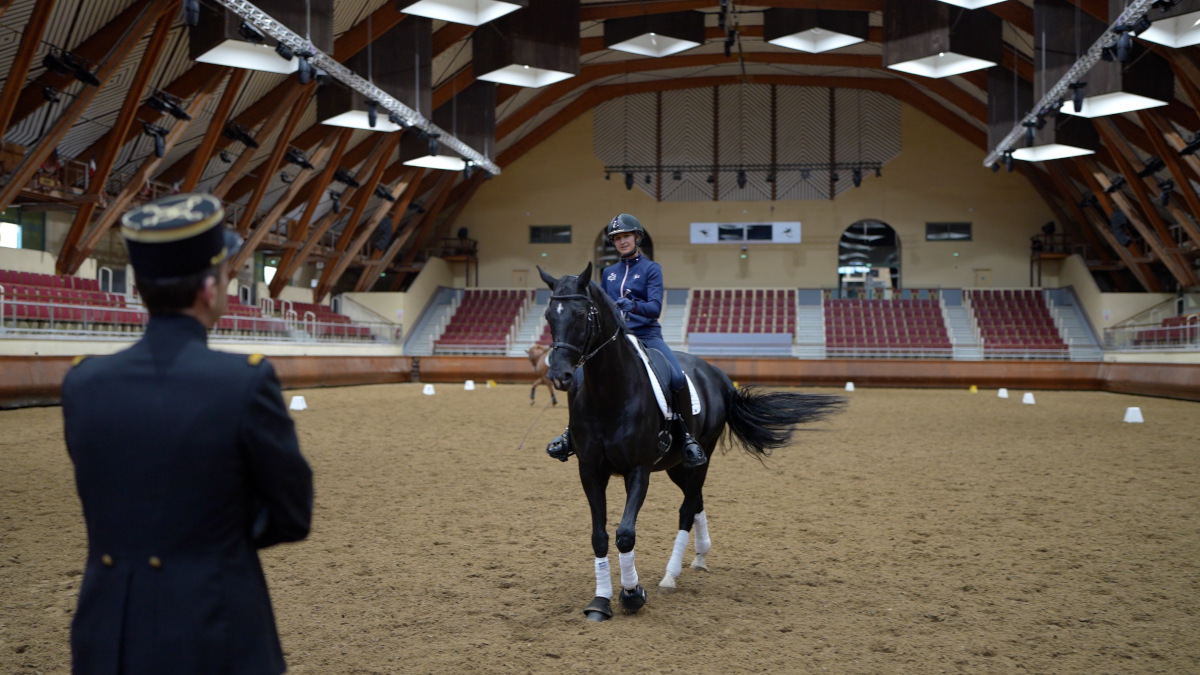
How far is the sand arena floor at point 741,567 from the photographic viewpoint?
155 inches

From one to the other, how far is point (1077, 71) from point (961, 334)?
1816cm

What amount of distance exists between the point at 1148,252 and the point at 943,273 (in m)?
8.38

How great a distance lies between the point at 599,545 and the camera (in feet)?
14.9

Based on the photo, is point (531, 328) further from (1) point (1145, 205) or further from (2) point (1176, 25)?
(2) point (1176, 25)

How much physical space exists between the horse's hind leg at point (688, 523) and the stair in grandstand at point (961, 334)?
26.9 meters

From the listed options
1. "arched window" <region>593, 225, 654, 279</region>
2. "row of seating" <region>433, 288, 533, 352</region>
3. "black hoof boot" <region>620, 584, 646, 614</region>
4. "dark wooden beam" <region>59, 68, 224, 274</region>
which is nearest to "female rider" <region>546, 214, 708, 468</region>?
"black hoof boot" <region>620, 584, 646, 614</region>

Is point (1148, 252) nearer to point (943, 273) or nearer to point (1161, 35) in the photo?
point (943, 273)

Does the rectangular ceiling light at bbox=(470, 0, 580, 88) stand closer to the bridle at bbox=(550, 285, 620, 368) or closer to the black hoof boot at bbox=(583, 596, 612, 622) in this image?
the bridle at bbox=(550, 285, 620, 368)

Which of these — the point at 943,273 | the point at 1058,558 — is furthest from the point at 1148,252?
the point at 1058,558

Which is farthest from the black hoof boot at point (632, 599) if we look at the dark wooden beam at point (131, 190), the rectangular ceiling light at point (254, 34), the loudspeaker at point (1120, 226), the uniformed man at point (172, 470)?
the loudspeaker at point (1120, 226)

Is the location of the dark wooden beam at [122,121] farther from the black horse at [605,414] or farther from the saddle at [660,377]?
the black horse at [605,414]

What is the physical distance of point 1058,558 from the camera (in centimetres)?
556

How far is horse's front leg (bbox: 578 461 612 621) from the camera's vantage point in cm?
444

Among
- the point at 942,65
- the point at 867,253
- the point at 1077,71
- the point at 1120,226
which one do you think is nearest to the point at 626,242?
the point at 1077,71
